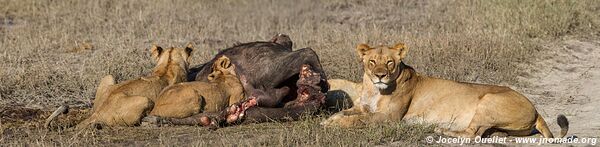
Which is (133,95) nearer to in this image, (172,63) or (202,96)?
(202,96)

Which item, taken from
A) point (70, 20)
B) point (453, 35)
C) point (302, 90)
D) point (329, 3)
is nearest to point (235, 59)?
point (302, 90)

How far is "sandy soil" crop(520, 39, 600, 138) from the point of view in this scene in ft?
29.4

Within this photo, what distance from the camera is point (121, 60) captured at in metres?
11.3

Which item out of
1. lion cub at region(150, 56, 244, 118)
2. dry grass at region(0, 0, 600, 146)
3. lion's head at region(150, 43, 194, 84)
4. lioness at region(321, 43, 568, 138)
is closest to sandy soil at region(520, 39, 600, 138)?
dry grass at region(0, 0, 600, 146)

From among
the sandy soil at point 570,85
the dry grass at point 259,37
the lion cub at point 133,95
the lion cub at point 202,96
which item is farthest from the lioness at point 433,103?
the lion cub at point 133,95

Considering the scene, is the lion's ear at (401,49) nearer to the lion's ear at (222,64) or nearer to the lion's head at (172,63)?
the lion's ear at (222,64)

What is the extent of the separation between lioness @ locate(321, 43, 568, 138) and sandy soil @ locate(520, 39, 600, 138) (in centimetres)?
71

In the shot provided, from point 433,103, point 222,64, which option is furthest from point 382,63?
point 222,64

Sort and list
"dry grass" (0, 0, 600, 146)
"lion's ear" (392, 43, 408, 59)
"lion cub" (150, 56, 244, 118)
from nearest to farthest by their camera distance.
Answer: "lion's ear" (392, 43, 408, 59), "dry grass" (0, 0, 600, 146), "lion cub" (150, 56, 244, 118)

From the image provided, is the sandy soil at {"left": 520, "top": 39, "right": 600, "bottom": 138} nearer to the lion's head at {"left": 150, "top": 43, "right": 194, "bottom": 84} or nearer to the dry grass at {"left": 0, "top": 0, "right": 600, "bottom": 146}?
the dry grass at {"left": 0, "top": 0, "right": 600, "bottom": 146}

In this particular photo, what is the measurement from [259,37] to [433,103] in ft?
22.2

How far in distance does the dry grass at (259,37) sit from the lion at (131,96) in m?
0.13

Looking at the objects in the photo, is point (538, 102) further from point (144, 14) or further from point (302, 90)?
point (144, 14)

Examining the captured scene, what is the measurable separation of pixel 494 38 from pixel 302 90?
4724mm
